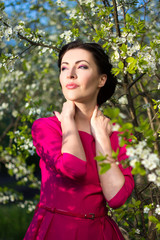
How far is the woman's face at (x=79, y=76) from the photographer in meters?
1.93

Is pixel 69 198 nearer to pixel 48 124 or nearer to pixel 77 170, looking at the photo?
pixel 77 170

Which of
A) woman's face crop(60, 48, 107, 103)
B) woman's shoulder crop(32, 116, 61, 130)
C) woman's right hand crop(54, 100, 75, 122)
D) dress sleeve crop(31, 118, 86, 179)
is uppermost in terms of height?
woman's face crop(60, 48, 107, 103)

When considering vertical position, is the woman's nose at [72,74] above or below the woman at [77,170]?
above

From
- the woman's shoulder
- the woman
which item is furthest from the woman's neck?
the woman's shoulder

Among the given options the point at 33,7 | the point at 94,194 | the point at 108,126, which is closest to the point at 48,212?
the point at 94,194

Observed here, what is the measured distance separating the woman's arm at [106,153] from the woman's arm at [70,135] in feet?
0.40

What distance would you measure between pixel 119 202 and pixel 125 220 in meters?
1.22

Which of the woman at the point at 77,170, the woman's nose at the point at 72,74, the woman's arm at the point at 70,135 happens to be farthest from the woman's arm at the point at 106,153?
the woman's nose at the point at 72,74

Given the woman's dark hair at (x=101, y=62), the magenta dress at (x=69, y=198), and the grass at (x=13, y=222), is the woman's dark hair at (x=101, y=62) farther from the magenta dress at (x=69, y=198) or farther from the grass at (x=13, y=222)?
the grass at (x=13, y=222)

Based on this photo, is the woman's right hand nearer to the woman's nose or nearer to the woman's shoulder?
the woman's shoulder

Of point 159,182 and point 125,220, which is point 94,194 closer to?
point 159,182

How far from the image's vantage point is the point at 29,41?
267 cm

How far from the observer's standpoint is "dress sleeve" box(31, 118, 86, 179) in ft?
5.32

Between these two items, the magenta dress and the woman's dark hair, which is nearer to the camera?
the magenta dress
